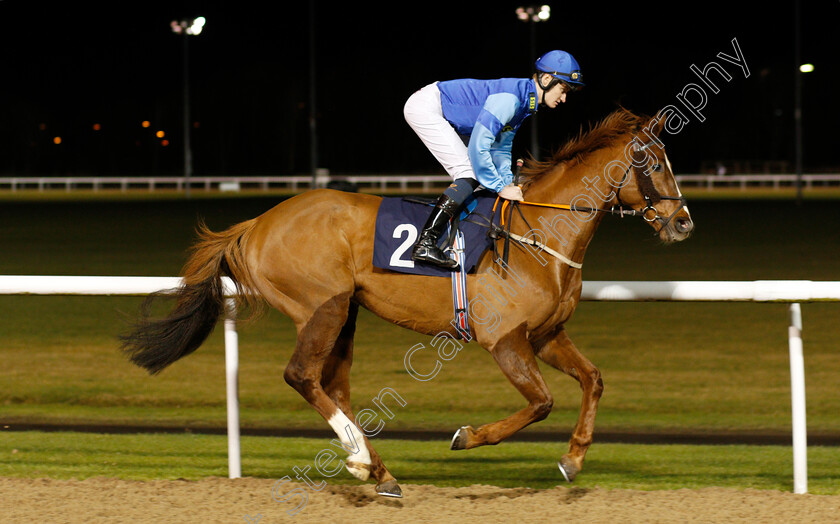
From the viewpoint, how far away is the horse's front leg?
3699mm

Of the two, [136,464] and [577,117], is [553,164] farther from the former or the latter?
[577,117]

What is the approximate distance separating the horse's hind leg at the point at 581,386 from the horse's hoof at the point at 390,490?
0.59 meters

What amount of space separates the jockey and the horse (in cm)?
13

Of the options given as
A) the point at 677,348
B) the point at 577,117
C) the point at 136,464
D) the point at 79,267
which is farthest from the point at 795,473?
the point at 577,117

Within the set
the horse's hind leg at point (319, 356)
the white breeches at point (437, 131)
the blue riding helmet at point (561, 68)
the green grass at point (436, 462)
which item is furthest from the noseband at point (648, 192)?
the horse's hind leg at point (319, 356)

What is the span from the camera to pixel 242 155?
172 ft

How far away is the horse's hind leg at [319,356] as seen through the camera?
3880 mm

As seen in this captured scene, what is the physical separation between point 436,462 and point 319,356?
0.94 meters

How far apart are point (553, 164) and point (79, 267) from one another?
9.71 metres

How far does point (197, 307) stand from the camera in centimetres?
411

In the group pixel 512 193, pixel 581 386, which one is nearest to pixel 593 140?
pixel 512 193

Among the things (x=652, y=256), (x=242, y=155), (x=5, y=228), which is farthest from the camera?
(x=242, y=155)

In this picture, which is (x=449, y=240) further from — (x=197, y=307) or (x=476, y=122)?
(x=197, y=307)

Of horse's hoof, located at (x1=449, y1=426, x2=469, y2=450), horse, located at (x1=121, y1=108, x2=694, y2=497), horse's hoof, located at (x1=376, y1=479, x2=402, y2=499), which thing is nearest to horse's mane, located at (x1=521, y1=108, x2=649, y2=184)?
horse, located at (x1=121, y1=108, x2=694, y2=497)
